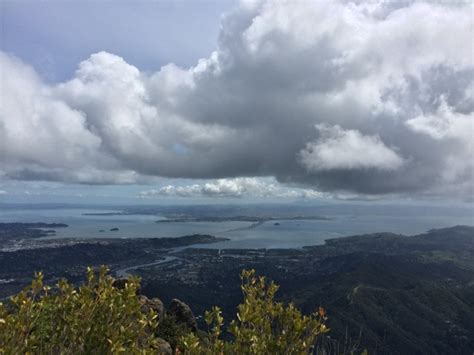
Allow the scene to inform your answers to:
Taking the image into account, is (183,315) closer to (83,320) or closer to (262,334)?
(262,334)

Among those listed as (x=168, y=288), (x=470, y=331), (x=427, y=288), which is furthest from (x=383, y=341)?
(x=168, y=288)

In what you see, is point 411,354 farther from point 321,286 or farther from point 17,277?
point 17,277

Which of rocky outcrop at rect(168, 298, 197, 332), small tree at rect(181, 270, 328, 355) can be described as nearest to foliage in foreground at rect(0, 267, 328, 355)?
small tree at rect(181, 270, 328, 355)

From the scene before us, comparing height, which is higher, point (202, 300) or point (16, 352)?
point (16, 352)

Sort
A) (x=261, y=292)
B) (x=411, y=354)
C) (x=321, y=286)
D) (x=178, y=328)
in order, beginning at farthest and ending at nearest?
1. (x=321, y=286)
2. (x=411, y=354)
3. (x=178, y=328)
4. (x=261, y=292)

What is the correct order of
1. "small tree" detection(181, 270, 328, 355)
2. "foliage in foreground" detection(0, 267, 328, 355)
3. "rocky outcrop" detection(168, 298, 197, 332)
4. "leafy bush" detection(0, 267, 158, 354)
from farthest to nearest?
"rocky outcrop" detection(168, 298, 197, 332)
"small tree" detection(181, 270, 328, 355)
"foliage in foreground" detection(0, 267, 328, 355)
"leafy bush" detection(0, 267, 158, 354)

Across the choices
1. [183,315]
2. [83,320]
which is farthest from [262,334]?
[183,315]

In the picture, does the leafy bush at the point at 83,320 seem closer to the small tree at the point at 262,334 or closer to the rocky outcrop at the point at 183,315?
the small tree at the point at 262,334

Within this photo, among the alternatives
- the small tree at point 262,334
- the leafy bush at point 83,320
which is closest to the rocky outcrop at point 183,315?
the leafy bush at point 83,320

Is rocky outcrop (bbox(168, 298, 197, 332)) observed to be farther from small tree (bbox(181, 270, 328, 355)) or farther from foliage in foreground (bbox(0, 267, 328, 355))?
small tree (bbox(181, 270, 328, 355))
